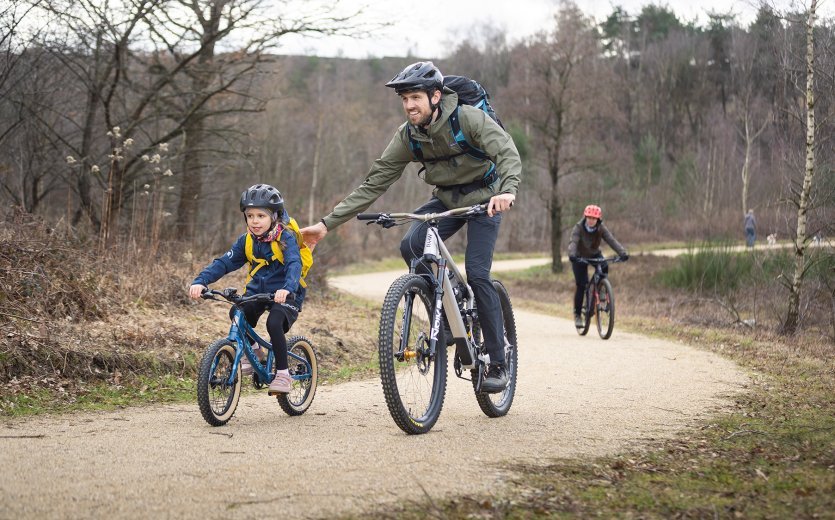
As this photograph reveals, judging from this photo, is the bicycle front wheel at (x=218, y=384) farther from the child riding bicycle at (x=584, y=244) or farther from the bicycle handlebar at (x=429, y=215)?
the child riding bicycle at (x=584, y=244)

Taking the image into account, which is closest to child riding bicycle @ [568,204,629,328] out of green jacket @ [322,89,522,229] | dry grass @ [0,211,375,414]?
dry grass @ [0,211,375,414]

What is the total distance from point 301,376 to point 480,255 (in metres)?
1.73

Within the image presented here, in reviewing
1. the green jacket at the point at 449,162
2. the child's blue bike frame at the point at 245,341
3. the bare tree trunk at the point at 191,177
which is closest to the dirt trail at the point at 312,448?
the child's blue bike frame at the point at 245,341

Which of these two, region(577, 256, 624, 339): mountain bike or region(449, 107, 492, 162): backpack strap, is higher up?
region(449, 107, 492, 162): backpack strap

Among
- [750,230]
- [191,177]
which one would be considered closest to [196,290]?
[191,177]

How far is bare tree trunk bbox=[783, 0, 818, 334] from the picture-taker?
13125 millimetres

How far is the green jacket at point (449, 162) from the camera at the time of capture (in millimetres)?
6184

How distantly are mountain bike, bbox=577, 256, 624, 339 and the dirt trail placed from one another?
16.7ft

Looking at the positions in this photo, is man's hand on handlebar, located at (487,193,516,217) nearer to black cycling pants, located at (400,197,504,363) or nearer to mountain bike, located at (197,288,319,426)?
black cycling pants, located at (400,197,504,363)

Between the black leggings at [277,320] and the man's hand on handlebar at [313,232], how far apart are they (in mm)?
502

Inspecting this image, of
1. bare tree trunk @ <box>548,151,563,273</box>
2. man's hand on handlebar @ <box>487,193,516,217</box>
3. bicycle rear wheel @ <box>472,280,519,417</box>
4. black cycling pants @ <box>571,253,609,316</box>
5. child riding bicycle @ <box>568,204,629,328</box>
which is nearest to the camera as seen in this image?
man's hand on handlebar @ <box>487,193,516,217</box>

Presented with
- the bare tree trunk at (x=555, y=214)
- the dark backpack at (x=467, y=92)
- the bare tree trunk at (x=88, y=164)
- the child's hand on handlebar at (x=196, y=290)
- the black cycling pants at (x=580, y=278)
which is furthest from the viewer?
the bare tree trunk at (x=555, y=214)

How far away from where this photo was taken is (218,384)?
628 cm

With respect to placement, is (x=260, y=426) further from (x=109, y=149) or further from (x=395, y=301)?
(x=109, y=149)
